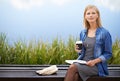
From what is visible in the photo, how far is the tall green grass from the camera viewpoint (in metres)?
4.40

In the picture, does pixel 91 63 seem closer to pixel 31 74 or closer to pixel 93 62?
pixel 93 62

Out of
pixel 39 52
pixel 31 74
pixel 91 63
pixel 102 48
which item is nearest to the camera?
pixel 91 63

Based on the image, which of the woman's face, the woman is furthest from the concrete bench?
the woman's face

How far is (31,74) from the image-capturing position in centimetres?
376

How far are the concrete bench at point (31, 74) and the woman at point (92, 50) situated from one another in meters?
0.14

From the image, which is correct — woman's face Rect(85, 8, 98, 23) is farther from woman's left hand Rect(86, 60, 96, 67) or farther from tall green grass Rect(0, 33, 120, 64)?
tall green grass Rect(0, 33, 120, 64)

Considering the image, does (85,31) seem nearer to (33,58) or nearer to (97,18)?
(97,18)

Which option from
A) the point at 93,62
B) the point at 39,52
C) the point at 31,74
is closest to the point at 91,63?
the point at 93,62

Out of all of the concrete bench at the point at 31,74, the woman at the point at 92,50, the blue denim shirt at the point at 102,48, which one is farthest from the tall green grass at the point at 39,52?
the blue denim shirt at the point at 102,48

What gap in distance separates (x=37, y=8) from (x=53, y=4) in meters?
0.25

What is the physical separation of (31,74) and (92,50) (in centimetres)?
86

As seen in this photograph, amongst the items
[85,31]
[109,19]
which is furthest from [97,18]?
[109,19]

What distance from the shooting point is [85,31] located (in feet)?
12.1

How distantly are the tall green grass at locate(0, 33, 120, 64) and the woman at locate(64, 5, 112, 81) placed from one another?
0.85 m
